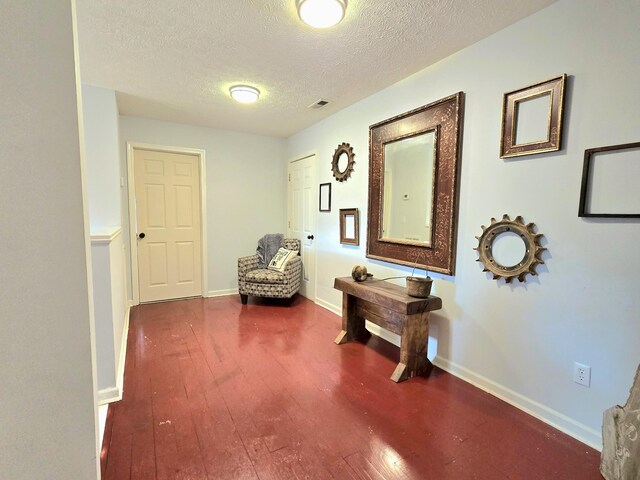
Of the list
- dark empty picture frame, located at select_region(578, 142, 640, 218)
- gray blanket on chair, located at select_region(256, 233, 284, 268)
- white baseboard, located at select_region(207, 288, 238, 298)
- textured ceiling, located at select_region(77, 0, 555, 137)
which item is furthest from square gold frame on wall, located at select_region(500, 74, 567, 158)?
white baseboard, located at select_region(207, 288, 238, 298)

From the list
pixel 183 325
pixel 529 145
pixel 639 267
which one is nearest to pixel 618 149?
pixel 529 145

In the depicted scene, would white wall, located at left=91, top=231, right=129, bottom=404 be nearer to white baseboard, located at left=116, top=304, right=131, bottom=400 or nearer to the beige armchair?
white baseboard, located at left=116, top=304, right=131, bottom=400

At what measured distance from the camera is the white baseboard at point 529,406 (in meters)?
1.57

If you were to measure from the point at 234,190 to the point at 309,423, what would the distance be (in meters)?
3.37

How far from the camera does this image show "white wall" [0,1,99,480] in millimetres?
739

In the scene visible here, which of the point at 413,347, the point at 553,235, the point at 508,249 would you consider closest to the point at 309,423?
the point at 413,347

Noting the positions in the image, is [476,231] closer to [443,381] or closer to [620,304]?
[620,304]

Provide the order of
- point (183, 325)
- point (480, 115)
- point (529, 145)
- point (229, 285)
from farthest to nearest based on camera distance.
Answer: point (229, 285)
point (183, 325)
point (480, 115)
point (529, 145)

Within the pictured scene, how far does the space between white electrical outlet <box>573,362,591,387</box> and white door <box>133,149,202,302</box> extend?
4.01 meters

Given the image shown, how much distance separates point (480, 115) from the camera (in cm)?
201

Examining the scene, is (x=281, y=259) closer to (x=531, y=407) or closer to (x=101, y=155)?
(x=101, y=155)

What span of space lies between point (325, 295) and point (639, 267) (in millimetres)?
2829

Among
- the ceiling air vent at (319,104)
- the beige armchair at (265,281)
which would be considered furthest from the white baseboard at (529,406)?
the ceiling air vent at (319,104)

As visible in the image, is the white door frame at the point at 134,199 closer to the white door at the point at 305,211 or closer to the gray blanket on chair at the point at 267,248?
the gray blanket on chair at the point at 267,248
